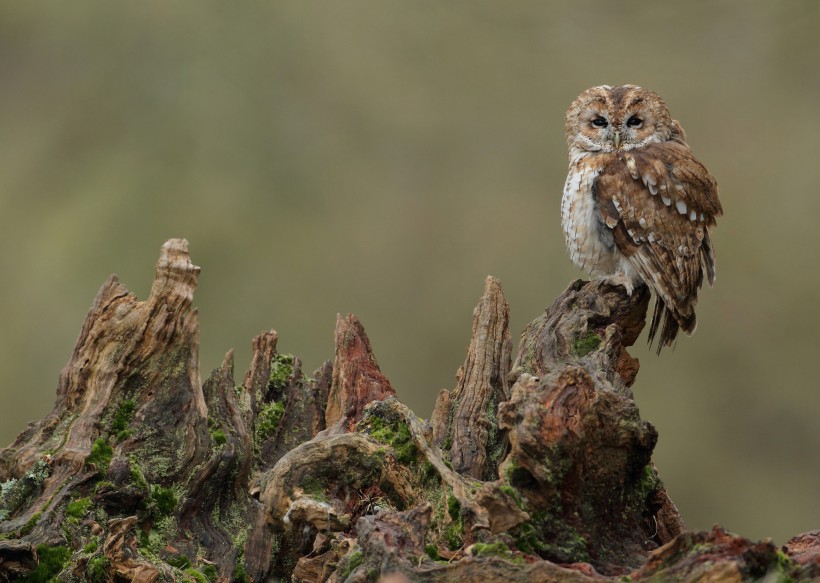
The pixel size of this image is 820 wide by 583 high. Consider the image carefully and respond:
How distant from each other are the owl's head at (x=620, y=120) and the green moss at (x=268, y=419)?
2112 mm

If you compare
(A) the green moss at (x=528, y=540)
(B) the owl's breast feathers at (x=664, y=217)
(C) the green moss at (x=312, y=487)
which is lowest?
(A) the green moss at (x=528, y=540)

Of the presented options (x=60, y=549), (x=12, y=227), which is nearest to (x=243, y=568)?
(x=60, y=549)

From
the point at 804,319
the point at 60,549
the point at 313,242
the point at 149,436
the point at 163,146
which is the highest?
the point at 163,146

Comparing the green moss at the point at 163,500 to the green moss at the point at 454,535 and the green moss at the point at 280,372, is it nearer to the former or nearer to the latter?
the green moss at the point at 280,372

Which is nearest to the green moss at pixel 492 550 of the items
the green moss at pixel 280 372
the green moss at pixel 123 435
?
the green moss at pixel 123 435

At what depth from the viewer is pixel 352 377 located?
13.2ft

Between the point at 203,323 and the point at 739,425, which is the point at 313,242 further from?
the point at 739,425

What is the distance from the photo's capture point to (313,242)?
10.9 meters

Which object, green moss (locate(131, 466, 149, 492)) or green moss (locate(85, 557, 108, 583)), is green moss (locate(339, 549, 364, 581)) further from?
green moss (locate(131, 466, 149, 492))

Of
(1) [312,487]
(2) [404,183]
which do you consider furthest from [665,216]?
(2) [404,183]

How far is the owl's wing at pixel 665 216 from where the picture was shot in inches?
194

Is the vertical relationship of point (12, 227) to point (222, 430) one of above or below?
above

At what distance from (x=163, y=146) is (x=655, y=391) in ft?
17.2

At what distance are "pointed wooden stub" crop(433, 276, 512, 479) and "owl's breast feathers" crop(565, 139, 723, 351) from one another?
1.28 metres
